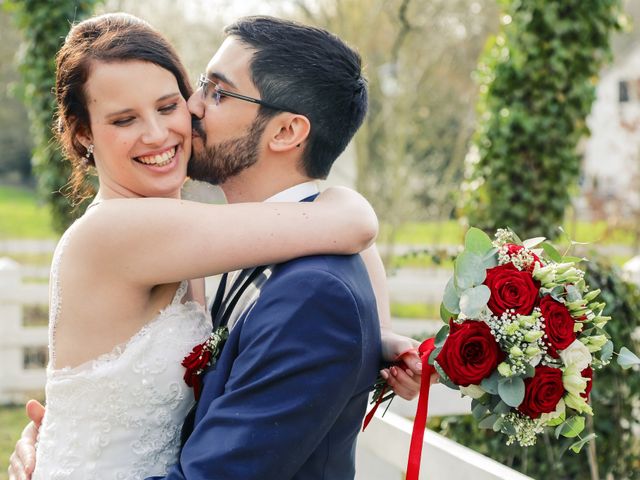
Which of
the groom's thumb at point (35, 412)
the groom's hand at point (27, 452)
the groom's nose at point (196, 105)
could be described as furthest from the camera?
the groom's thumb at point (35, 412)

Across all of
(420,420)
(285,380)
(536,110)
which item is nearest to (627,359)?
(420,420)

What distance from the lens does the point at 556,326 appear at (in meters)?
2.11

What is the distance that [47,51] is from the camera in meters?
6.90

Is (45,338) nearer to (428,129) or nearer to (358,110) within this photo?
(358,110)

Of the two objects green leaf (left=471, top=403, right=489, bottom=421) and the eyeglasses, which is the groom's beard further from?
green leaf (left=471, top=403, right=489, bottom=421)

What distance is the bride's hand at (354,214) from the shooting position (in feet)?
7.72

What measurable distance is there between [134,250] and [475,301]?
928 mm

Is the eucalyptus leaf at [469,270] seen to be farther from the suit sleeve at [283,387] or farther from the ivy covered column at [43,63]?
the ivy covered column at [43,63]

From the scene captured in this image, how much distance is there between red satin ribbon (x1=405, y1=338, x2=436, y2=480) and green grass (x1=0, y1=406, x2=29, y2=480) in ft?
15.6

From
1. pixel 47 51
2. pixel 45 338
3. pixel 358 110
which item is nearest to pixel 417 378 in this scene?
pixel 358 110

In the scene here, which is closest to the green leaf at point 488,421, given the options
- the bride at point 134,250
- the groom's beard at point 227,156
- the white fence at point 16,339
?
the bride at point 134,250

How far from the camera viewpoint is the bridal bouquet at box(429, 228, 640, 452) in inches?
82.0

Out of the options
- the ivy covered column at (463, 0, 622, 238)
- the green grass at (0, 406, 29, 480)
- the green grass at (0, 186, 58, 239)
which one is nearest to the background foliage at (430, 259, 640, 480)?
the ivy covered column at (463, 0, 622, 238)

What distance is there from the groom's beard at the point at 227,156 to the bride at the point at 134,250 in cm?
6
